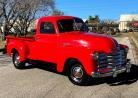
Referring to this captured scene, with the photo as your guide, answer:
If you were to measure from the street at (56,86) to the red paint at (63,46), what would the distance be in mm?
582

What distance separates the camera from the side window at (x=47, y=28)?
12.2 m

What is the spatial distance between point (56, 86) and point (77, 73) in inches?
30.1

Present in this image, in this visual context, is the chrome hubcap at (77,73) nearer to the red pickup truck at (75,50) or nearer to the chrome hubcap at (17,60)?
the red pickup truck at (75,50)

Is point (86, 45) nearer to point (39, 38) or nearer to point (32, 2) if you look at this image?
point (39, 38)

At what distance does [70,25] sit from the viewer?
12383 mm

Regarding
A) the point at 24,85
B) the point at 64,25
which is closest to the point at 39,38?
the point at 64,25

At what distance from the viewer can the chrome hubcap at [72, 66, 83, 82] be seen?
428 inches

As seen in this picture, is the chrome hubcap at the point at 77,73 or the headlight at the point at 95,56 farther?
the chrome hubcap at the point at 77,73

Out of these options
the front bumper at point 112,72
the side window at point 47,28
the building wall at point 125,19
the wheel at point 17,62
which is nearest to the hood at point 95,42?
the front bumper at point 112,72

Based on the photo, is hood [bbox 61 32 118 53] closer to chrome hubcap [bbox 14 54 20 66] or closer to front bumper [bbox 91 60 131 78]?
front bumper [bbox 91 60 131 78]

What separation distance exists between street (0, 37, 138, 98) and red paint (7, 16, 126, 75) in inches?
22.9

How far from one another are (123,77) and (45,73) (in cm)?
286

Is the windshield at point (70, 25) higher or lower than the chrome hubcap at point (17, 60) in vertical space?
higher

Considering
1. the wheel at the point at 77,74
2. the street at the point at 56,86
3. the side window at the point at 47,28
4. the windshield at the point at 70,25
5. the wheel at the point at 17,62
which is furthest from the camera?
the wheel at the point at 17,62
